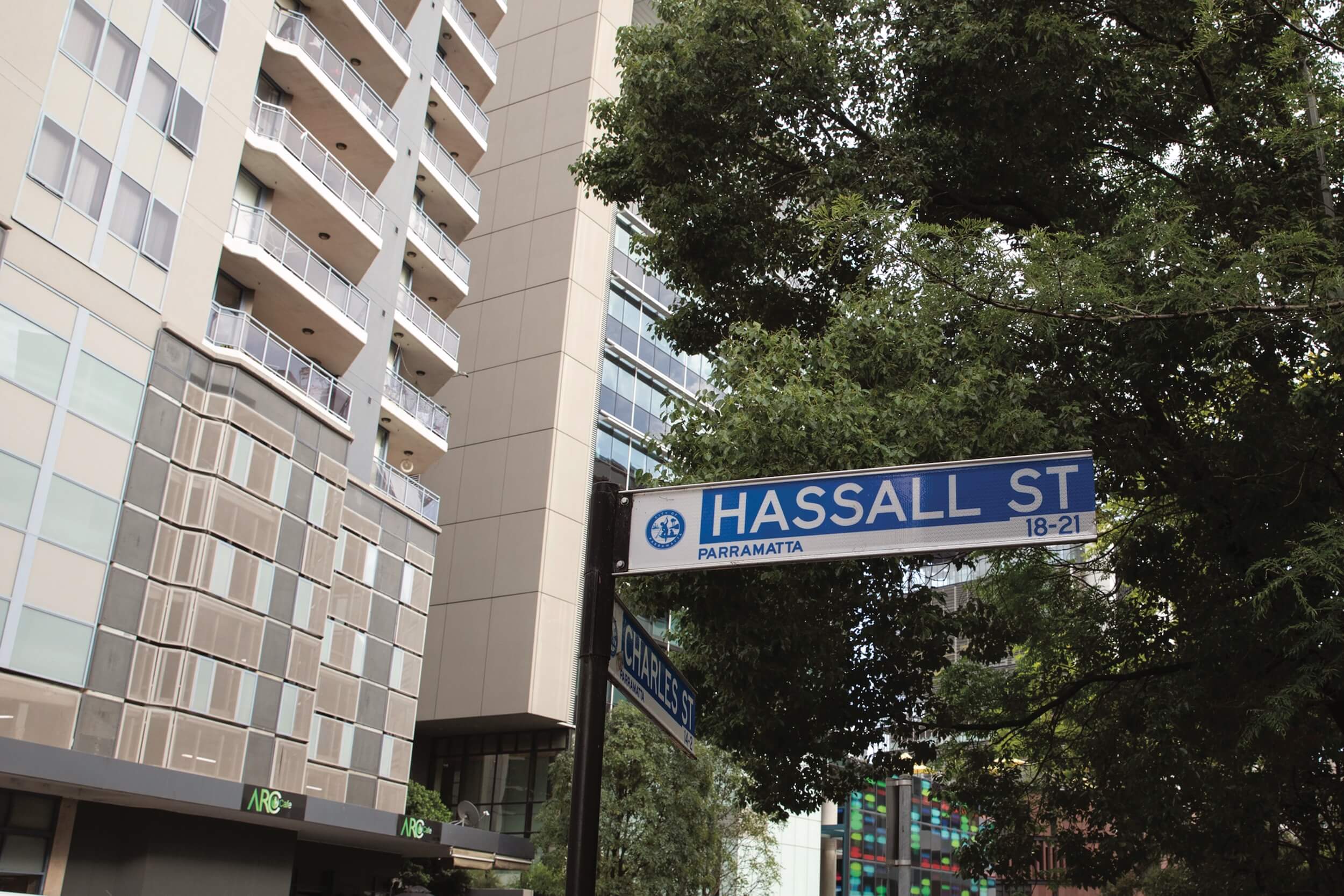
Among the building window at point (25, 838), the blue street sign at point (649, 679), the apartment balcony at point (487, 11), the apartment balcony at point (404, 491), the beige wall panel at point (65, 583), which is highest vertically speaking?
the apartment balcony at point (487, 11)

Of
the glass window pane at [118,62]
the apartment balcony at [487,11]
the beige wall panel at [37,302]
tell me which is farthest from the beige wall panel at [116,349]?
the apartment balcony at [487,11]

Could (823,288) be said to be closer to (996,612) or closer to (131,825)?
(996,612)

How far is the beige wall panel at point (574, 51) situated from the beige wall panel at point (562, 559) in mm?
17958

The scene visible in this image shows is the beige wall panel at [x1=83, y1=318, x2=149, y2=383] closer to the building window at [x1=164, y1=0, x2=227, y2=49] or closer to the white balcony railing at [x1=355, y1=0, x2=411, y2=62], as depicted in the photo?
the building window at [x1=164, y1=0, x2=227, y2=49]

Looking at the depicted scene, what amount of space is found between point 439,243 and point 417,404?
5364 millimetres

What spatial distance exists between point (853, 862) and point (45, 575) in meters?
51.4

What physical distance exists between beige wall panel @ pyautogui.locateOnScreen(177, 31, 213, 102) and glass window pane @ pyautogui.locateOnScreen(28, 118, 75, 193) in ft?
11.8

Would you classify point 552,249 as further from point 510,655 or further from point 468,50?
point 510,655

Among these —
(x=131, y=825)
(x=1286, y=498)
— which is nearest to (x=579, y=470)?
(x=131, y=825)

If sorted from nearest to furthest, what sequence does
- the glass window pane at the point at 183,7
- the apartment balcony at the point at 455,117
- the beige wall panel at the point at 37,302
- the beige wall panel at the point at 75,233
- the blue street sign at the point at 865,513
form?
the blue street sign at the point at 865,513 → the beige wall panel at the point at 37,302 → the beige wall panel at the point at 75,233 → the glass window pane at the point at 183,7 → the apartment balcony at the point at 455,117

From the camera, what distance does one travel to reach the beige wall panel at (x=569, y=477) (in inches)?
1645

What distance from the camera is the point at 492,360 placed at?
147 ft

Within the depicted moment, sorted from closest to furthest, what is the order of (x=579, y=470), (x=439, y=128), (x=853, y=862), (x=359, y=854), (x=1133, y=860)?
(x=1133, y=860) < (x=359, y=854) < (x=439, y=128) < (x=579, y=470) < (x=853, y=862)

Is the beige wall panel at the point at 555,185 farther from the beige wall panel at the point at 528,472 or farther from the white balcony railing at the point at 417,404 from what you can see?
the white balcony railing at the point at 417,404
